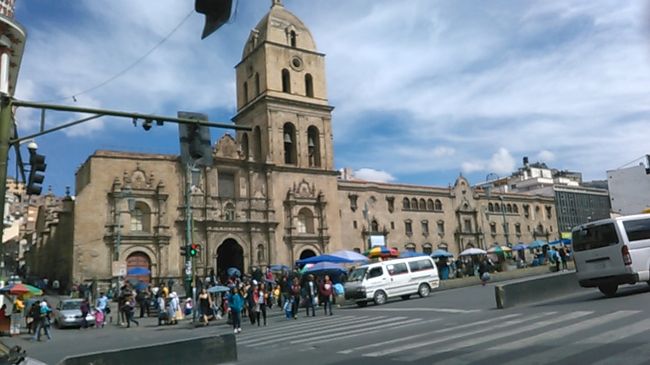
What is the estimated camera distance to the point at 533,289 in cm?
1683

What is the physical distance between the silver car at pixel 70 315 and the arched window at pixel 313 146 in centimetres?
2687

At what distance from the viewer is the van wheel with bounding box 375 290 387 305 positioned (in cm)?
2417

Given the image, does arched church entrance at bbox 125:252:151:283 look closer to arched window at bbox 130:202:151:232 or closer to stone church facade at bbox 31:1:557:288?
stone church facade at bbox 31:1:557:288

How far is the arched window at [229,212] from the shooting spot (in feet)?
143

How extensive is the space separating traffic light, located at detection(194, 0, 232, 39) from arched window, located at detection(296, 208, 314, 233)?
4215 centimetres

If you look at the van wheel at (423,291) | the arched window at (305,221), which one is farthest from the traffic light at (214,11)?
the arched window at (305,221)

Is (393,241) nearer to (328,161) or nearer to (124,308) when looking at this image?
(328,161)

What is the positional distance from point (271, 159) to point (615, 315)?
37146mm

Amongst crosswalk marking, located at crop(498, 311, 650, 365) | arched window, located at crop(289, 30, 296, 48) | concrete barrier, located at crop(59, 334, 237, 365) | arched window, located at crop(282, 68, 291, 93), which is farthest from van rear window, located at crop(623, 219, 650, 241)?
arched window, located at crop(289, 30, 296, 48)

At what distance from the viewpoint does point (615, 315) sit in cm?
1140

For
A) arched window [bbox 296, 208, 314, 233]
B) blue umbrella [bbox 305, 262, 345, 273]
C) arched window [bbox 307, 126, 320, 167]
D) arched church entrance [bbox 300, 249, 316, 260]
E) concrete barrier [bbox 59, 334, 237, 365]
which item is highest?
arched window [bbox 307, 126, 320, 167]

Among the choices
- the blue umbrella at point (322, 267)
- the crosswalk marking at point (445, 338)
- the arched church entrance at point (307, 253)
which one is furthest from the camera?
the arched church entrance at point (307, 253)

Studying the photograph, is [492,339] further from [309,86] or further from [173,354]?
[309,86]

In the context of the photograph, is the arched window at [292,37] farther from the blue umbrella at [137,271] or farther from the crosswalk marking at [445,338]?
the crosswalk marking at [445,338]
